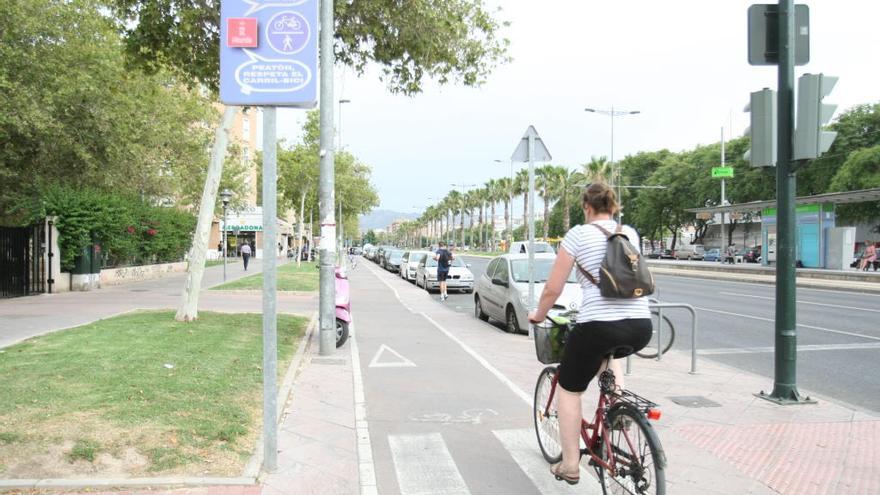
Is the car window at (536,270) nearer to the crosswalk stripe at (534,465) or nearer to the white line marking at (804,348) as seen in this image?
the white line marking at (804,348)

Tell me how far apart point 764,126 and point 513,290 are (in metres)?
5.98

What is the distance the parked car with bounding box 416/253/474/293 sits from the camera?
21531 mm

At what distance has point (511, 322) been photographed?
11.7m

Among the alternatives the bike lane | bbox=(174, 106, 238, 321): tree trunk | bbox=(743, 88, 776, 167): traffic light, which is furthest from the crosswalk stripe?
bbox=(174, 106, 238, 321): tree trunk

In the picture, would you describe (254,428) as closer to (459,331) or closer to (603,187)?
(603,187)

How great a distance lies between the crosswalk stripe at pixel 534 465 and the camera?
4.14 m

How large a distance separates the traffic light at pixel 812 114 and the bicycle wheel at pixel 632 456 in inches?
154

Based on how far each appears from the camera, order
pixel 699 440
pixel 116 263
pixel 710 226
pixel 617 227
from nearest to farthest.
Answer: pixel 617 227
pixel 699 440
pixel 116 263
pixel 710 226

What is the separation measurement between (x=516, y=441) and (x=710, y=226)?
271ft

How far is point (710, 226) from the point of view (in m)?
80.4

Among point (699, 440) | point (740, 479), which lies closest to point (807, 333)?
point (699, 440)

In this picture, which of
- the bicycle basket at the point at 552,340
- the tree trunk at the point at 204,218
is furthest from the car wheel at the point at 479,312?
the bicycle basket at the point at 552,340

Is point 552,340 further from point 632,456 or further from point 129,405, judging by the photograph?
point 129,405

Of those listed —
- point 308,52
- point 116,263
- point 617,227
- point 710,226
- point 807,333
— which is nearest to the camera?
point 617,227
